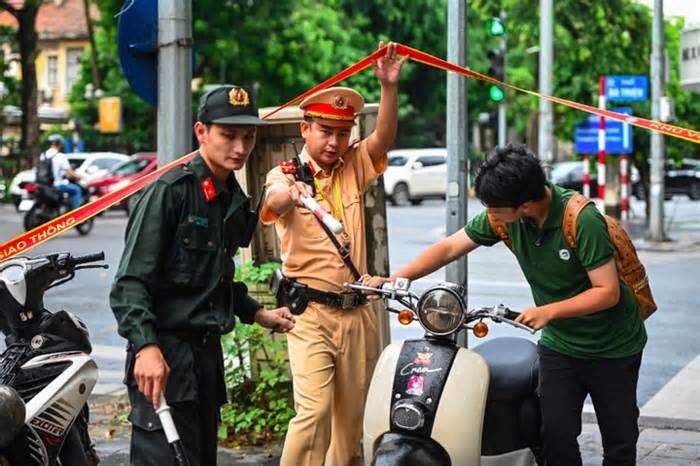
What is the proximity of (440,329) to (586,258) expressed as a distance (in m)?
0.59

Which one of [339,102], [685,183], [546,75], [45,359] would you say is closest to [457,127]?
[339,102]

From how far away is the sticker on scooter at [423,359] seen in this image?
13.8 feet

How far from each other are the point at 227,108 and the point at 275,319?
85 cm

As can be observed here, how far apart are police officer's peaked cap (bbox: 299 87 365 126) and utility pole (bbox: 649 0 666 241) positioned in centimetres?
1635

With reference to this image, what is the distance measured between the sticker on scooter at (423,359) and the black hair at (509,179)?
58cm

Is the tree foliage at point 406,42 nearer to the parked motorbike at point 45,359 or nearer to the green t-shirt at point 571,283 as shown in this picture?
the green t-shirt at point 571,283

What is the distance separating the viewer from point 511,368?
4586 millimetres

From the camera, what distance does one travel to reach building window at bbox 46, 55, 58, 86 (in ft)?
202

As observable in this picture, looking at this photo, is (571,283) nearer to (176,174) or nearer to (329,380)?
(329,380)

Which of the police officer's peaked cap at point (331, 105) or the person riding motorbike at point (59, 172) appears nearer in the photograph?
the police officer's peaked cap at point (331, 105)

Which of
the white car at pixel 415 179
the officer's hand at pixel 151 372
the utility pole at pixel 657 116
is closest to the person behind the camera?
the officer's hand at pixel 151 372

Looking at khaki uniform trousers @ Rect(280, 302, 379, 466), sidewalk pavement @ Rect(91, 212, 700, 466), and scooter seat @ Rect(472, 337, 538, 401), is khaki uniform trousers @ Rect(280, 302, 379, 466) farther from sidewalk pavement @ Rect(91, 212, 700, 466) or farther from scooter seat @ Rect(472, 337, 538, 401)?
sidewalk pavement @ Rect(91, 212, 700, 466)

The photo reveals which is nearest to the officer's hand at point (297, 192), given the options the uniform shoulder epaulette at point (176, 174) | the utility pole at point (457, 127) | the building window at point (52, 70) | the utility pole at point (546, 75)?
the uniform shoulder epaulette at point (176, 174)

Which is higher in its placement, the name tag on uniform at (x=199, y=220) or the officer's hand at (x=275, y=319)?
the name tag on uniform at (x=199, y=220)
